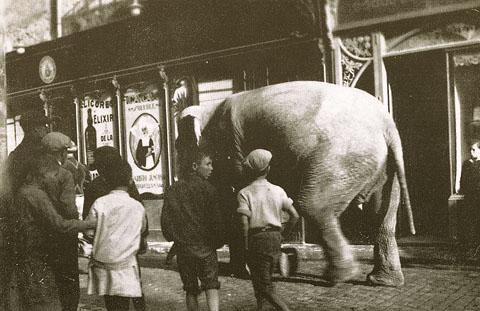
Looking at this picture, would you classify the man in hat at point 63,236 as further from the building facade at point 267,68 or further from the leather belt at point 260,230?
the building facade at point 267,68

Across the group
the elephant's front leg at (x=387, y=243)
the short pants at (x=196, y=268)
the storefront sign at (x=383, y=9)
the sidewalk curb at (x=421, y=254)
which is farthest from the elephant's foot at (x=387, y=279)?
the storefront sign at (x=383, y=9)

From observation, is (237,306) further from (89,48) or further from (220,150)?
(89,48)

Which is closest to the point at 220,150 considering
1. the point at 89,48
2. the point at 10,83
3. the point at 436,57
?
the point at 436,57

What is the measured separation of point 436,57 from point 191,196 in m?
5.18

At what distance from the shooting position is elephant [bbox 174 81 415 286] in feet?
19.2

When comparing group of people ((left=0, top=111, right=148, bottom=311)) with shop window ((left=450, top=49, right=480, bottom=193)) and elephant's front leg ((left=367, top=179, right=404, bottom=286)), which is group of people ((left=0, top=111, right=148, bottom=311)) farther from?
shop window ((left=450, top=49, right=480, bottom=193))

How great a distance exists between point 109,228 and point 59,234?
464mm

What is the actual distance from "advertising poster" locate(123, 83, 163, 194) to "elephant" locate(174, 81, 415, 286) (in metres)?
5.48

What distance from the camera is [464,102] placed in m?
8.34

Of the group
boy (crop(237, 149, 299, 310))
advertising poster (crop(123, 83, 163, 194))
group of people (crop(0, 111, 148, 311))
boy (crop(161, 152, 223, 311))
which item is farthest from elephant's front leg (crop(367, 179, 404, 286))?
advertising poster (crop(123, 83, 163, 194))

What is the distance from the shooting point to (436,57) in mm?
8586

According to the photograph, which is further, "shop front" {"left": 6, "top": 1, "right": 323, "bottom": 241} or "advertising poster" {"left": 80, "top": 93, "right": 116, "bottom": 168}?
"advertising poster" {"left": 80, "top": 93, "right": 116, "bottom": 168}

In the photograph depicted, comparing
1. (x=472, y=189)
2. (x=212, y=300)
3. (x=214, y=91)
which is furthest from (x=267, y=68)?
(x=212, y=300)

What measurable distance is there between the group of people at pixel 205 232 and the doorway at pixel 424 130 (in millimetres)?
4375
